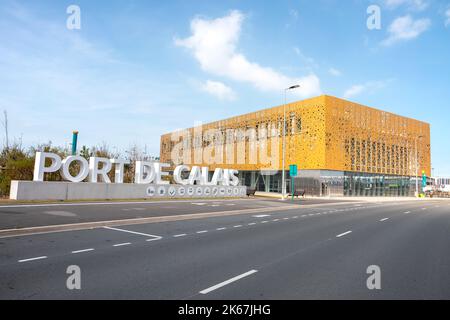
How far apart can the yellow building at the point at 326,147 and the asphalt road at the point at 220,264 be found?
4052 cm

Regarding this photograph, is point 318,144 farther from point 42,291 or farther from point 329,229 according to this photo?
point 42,291

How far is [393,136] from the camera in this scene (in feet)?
202

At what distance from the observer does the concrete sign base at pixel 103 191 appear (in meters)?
19.8

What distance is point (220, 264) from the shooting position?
688 centimetres

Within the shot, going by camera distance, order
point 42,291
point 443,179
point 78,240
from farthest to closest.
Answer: point 443,179
point 78,240
point 42,291

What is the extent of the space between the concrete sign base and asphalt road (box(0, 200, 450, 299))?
11706 mm

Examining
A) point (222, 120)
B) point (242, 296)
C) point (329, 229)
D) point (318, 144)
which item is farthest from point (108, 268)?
point (222, 120)
